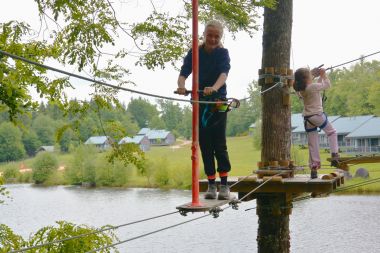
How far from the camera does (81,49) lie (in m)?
6.00

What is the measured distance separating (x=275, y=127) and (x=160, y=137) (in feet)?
288

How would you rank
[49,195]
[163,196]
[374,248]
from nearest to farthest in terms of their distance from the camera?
[374,248], [163,196], [49,195]

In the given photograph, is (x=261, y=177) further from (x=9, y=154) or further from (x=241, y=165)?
(x=9, y=154)

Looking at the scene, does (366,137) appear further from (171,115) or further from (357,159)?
(171,115)

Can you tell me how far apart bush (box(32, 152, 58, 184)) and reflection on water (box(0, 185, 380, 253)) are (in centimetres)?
1900

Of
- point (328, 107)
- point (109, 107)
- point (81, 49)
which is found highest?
point (328, 107)

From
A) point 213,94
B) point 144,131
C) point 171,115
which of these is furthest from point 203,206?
point 171,115

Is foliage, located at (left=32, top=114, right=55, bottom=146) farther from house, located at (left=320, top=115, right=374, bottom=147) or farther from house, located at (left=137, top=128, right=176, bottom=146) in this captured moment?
house, located at (left=320, top=115, right=374, bottom=147)

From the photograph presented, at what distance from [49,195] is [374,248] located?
1097 inches

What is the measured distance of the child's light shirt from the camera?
5.59 m

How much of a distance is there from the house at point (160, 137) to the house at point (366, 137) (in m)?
46.9

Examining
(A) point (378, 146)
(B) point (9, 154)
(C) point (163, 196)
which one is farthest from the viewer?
(B) point (9, 154)

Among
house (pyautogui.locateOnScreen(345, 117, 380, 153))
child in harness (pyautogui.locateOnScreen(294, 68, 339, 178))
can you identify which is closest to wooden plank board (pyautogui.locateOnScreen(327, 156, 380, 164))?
child in harness (pyautogui.locateOnScreen(294, 68, 339, 178))

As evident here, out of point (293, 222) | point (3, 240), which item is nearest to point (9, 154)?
point (293, 222)
